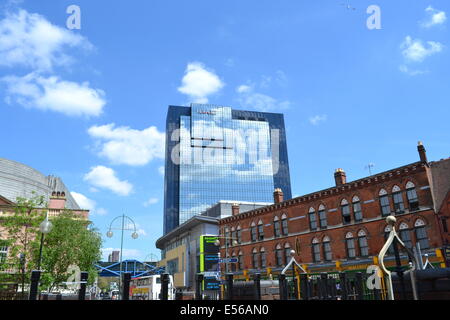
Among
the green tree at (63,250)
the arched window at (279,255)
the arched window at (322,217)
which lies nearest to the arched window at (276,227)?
the arched window at (279,255)

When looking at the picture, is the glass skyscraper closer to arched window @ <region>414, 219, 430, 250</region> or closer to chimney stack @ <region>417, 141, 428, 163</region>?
chimney stack @ <region>417, 141, 428, 163</region>

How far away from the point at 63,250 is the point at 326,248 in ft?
89.3

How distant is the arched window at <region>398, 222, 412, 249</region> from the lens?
3250cm

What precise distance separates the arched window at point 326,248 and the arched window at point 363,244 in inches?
150

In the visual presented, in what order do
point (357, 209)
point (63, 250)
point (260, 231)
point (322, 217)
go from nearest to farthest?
point (63, 250) < point (357, 209) < point (322, 217) < point (260, 231)

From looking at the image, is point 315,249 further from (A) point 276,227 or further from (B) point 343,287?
(B) point 343,287

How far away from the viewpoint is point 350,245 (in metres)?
37.3

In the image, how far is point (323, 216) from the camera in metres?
40.3

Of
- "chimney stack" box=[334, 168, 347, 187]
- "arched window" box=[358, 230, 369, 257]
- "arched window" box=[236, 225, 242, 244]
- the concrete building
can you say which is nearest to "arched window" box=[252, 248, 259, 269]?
"arched window" box=[236, 225, 242, 244]

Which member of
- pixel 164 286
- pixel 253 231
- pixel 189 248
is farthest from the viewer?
pixel 189 248

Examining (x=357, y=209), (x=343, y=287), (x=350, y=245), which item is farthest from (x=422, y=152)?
(x=343, y=287)
